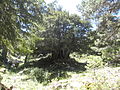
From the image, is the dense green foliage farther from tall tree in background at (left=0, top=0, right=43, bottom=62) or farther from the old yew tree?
the old yew tree

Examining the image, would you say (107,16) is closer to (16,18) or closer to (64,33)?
(16,18)

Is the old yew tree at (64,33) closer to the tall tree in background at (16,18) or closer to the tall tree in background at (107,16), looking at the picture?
the tall tree in background at (107,16)

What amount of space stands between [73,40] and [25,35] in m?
10.6

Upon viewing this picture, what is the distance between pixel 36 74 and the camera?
34.4 ft

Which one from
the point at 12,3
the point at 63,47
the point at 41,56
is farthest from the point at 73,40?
the point at 12,3

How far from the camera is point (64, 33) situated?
50.6ft

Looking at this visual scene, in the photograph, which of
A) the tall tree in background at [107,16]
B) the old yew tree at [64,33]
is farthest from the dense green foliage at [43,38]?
the old yew tree at [64,33]

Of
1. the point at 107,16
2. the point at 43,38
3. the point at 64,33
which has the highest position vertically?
the point at 64,33

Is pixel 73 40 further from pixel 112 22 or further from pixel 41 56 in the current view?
pixel 112 22

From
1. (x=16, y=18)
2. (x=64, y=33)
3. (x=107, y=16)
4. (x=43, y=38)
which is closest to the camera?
(x=16, y=18)

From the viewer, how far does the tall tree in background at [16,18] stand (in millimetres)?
4938

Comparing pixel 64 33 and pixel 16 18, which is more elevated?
pixel 64 33

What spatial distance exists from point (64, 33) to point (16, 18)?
10306mm

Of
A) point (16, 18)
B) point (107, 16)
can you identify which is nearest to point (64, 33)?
point (107, 16)
